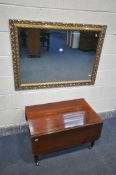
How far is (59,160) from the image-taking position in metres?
2.01

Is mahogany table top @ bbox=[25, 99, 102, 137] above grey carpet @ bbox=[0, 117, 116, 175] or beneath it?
above

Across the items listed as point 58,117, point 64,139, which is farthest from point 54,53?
point 64,139

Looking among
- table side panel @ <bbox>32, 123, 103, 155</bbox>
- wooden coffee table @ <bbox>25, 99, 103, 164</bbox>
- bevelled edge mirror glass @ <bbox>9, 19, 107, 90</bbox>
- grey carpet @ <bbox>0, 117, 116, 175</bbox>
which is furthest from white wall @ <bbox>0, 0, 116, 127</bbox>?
table side panel @ <bbox>32, 123, 103, 155</bbox>

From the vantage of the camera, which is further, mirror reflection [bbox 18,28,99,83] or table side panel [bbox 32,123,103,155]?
mirror reflection [bbox 18,28,99,83]

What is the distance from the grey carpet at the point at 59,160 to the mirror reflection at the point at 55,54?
2.76 feet

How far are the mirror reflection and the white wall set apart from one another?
13cm

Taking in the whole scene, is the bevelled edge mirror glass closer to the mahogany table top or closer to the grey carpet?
the mahogany table top

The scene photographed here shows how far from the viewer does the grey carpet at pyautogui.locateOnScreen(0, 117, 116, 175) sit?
1890 millimetres

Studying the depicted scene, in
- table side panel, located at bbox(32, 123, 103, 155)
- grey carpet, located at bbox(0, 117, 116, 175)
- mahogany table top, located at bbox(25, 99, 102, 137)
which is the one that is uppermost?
mahogany table top, located at bbox(25, 99, 102, 137)

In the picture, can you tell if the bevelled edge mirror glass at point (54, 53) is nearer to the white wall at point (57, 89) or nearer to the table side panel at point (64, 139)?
the white wall at point (57, 89)

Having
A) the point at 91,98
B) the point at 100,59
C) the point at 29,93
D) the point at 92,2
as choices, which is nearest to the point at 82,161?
the point at 91,98

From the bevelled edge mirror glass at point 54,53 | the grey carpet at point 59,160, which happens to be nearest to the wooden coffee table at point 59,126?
the grey carpet at point 59,160

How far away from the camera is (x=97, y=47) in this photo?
2.10m

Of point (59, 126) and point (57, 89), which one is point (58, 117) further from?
point (57, 89)
